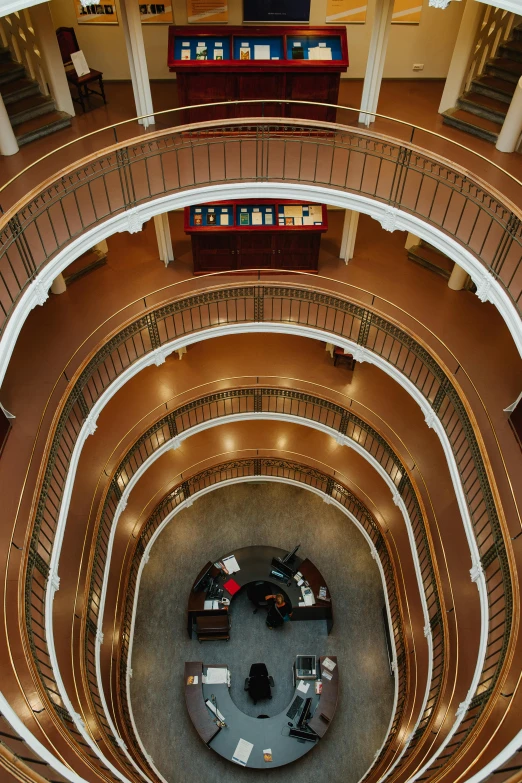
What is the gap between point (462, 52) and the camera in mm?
9844

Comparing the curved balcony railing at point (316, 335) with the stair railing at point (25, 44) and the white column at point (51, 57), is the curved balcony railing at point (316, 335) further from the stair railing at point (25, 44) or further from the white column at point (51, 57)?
the stair railing at point (25, 44)

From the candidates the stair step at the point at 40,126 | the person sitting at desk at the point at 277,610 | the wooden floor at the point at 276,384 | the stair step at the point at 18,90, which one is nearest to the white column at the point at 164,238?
the wooden floor at the point at 276,384

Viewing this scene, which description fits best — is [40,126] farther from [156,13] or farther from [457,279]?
[457,279]

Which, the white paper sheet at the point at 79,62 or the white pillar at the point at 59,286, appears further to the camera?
the white pillar at the point at 59,286

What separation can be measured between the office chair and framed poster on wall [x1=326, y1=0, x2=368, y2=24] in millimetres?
11616

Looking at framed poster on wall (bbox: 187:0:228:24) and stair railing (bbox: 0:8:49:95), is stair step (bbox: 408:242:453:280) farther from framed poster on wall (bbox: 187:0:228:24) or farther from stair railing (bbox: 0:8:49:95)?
stair railing (bbox: 0:8:49:95)

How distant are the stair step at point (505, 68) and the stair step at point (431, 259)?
10.6 ft

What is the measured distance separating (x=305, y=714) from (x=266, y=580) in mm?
2754

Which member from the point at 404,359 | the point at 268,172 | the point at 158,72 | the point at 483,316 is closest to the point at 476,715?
the point at 404,359

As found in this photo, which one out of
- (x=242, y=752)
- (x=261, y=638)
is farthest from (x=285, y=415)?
(x=242, y=752)

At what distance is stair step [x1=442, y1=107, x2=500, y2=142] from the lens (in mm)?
10219

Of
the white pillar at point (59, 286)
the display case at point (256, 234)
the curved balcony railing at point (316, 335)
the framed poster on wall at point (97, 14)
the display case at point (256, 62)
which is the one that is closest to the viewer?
the curved balcony railing at point (316, 335)

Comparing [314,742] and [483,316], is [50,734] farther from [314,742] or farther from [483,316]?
[483,316]

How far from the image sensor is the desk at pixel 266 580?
1275 centimetres
